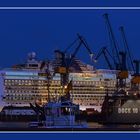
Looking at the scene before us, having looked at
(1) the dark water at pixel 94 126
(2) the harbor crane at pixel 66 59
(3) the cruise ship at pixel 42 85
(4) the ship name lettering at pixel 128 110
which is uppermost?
(2) the harbor crane at pixel 66 59

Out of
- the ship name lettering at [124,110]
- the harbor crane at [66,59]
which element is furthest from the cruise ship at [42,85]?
the ship name lettering at [124,110]

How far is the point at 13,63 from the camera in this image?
14.9 feet

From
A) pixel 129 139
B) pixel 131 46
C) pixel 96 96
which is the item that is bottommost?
pixel 129 139

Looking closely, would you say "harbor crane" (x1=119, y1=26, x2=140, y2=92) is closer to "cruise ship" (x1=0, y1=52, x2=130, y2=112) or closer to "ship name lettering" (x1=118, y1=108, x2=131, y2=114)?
"cruise ship" (x1=0, y1=52, x2=130, y2=112)

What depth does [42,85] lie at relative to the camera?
14.9 ft

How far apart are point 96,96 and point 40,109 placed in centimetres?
42

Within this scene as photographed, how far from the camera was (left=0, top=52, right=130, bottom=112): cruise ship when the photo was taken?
4.50 metres

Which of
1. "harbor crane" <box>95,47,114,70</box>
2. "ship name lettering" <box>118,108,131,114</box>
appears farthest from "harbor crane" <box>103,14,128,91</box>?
"ship name lettering" <box>118,108,131,114</box>

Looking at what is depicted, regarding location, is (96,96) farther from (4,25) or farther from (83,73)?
(4,25)

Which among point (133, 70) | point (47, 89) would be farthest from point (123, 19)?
point (47, 89)

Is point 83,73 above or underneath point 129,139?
above

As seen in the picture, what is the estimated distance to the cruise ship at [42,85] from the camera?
4500 mm

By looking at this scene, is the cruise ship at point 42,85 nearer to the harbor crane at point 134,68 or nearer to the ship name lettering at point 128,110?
the harbor crane at point 134,68

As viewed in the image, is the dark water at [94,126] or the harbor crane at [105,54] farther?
the harbor crane at [105,54]
